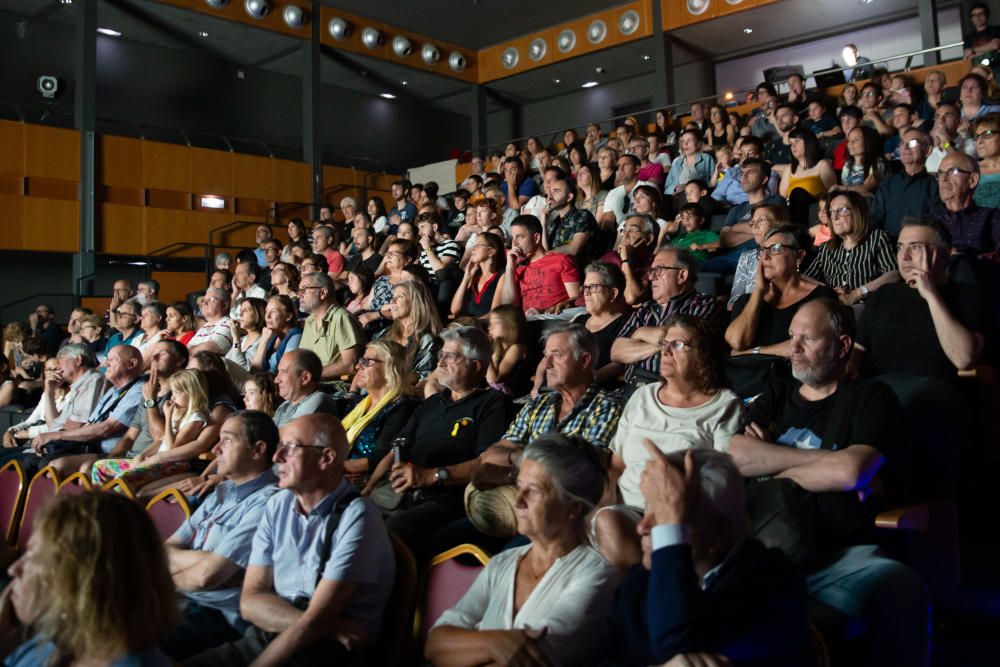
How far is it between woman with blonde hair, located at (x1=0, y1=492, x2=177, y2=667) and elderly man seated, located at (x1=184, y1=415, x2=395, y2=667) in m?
0.66

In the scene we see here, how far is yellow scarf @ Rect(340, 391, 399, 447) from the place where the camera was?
3476 millimetres

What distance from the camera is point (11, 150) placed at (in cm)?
1028

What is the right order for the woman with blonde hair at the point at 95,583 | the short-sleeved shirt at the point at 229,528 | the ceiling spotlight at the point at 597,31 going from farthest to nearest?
the ceiling spotlight at the point at 597,31
the short-sleeved shirt at the point at 229,528
the woman with blonde hair at the point at 95,583

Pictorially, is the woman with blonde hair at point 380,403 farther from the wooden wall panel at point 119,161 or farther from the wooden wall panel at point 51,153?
the wooden wall panel at point 119,161

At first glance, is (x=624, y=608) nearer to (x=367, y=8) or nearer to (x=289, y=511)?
(x=289, y=511)

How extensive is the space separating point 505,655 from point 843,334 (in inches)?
52.8

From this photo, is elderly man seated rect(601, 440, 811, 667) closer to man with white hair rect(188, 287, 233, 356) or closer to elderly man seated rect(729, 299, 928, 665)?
elderly man seated rect(729, 299, 928, 665)

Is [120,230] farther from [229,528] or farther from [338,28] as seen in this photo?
[229,528]

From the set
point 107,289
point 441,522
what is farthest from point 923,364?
point 107,289

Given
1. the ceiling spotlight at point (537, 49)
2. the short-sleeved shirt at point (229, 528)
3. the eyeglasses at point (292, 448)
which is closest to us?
the eyeglasses at point (292, 448)

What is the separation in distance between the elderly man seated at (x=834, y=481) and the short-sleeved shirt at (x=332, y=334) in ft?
9.38

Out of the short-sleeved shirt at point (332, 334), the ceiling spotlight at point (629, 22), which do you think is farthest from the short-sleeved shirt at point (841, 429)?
the ceiling spotlight at point (629, 22)

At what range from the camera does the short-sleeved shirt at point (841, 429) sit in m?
2.03

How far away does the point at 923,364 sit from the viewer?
2756mm
